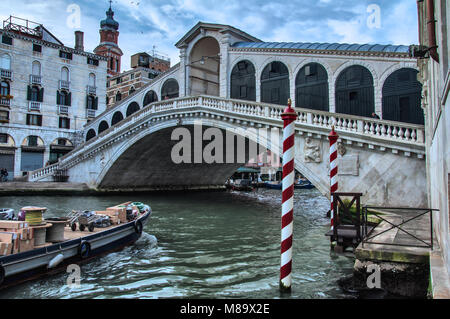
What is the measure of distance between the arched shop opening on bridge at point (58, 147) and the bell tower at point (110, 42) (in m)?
24.0

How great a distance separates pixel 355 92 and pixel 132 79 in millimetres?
23477

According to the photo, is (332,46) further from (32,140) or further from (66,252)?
(32,140)

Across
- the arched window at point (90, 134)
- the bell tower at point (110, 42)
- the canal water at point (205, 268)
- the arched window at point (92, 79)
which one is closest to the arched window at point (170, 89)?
the arched window at point (90, 134)

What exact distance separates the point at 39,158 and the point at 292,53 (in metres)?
18.8

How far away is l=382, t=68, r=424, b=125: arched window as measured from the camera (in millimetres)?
11562

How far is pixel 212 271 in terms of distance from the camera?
5.62m

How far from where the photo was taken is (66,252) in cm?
557

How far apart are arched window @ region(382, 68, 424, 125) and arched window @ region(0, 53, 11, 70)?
2243cm

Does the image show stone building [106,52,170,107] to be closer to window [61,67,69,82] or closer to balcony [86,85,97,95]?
balcony [86,85,97,95]

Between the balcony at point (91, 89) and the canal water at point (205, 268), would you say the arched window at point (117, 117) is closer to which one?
the balcony at point (91, 89)

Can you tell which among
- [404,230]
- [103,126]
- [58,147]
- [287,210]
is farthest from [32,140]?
[404,230]

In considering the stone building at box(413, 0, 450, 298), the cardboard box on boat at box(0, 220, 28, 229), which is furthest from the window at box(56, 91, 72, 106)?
the stone building at box(413, 0, 450, 298)

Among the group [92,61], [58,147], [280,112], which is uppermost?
[92,61]
